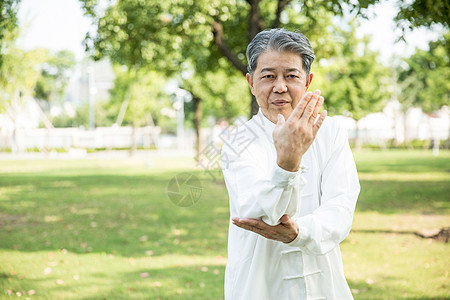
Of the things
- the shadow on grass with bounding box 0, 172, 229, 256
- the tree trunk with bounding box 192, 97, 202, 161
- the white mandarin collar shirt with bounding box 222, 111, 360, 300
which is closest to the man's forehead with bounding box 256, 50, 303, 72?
the white mandarin collar shirt with bounding box 222, 111, 360, 300

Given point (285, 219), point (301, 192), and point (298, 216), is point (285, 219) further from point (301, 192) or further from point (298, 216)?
point (298, 216)

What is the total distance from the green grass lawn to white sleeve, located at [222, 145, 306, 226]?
14.3ft

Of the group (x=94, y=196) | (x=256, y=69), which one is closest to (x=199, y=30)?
(x=94, y=196)

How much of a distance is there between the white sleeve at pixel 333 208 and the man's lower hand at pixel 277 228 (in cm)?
4

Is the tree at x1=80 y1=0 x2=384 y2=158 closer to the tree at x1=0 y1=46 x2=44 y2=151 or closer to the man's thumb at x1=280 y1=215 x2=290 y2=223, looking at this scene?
the man's thumb at x1=280 y1=215 x2=290 y2=223

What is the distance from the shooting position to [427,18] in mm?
6809

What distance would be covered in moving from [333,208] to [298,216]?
16 centimetres

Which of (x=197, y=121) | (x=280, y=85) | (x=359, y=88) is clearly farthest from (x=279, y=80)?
(x=359, y=88)

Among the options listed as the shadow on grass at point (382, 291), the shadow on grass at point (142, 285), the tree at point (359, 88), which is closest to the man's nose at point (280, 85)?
the shadow on grass at point (142, 285)

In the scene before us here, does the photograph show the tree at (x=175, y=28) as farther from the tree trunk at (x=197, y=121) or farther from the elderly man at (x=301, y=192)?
the tree trunk at (x=197, y=121)

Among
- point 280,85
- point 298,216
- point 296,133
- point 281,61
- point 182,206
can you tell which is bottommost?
point 182,206

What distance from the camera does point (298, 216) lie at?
187cm

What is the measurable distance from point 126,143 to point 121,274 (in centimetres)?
6094

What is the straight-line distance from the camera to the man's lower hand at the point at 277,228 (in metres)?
1.61
